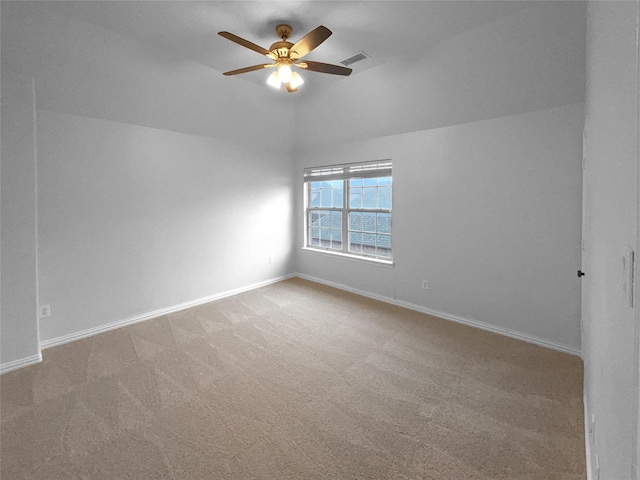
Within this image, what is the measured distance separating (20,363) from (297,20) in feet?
12.9

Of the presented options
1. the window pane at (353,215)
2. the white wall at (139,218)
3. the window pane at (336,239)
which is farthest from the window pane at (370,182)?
the white wall at (139,218)

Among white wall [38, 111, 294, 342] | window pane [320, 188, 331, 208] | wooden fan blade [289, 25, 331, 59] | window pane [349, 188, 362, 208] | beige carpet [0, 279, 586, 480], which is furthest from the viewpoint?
window pane [320, 188, 331, 208]

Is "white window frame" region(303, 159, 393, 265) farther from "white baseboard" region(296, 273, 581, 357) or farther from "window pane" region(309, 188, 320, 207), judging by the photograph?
"white baseboard" region(296, 273, 581, 357)

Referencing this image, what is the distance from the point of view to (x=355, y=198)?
4.91 m

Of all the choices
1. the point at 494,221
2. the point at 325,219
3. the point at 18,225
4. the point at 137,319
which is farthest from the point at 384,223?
the point at 18,225

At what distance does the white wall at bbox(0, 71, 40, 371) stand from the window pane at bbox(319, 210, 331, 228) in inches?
151

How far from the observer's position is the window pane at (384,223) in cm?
443

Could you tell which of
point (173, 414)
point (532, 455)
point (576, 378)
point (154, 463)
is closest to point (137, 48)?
point (173, 414)

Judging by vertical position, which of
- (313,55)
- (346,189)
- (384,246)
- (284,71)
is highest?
(313,55)

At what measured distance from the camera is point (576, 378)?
2.44 metres

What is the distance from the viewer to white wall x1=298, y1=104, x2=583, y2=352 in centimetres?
287

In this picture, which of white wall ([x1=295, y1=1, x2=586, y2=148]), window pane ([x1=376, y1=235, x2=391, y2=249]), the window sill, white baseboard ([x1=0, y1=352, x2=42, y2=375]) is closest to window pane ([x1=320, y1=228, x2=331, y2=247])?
the window sill

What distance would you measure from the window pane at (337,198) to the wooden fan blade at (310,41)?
270 cm

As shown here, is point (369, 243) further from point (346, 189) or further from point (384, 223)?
point (346, 189)
